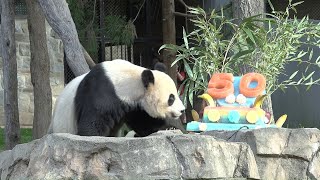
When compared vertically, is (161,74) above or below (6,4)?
below

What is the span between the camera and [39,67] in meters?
7.62

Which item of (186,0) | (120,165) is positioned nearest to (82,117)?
(120,165)

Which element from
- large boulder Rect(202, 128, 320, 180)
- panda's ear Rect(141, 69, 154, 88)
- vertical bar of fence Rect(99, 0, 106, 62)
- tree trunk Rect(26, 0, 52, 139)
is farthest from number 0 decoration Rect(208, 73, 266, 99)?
vertical bar of fence Rect(99, 0, 106, 62)

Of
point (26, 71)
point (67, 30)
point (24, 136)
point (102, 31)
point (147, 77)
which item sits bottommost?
point (24, 136)

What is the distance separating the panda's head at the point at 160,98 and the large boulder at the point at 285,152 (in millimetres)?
901

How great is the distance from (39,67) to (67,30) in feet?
4.52

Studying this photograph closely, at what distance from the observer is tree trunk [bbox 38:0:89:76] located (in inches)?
251

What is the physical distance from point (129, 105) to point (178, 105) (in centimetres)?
42

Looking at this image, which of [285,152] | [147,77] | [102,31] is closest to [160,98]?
[147,77]

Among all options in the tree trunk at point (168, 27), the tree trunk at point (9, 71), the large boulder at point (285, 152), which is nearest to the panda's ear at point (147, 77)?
the large boulder at point (285, 152)

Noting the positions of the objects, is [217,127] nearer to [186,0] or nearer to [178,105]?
[178,105]

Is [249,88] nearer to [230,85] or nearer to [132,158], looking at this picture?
[230,85]

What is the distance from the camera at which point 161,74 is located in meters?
5.24

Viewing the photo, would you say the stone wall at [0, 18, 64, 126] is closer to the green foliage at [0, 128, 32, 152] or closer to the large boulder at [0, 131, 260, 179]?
the green foliage at [0, 128, 32, 152]
